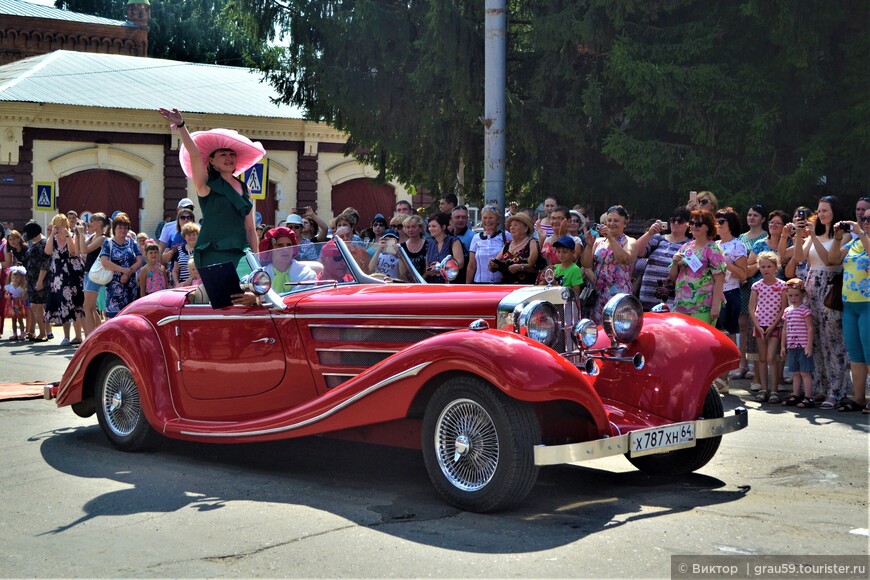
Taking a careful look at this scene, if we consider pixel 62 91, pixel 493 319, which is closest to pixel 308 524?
pixel 493 319

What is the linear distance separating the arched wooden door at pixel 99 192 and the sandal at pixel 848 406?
2372 cm

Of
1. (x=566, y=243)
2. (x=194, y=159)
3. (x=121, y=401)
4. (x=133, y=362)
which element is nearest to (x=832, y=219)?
(x=566, y=243)

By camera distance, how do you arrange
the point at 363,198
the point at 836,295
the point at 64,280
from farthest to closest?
the point at 363,198 < the point at 64,280 < the point at 836,295

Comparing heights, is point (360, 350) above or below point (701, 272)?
below

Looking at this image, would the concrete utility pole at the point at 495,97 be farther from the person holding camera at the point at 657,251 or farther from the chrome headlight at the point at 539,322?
the chrome headlight at the point at 539,322

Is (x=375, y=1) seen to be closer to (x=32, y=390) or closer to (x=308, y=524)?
(x=32, y=390)

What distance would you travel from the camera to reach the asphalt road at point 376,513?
5086mm

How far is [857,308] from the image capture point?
9438 millimetres

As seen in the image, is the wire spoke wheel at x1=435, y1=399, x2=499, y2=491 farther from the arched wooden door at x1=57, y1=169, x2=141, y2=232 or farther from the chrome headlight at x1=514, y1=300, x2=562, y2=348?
the arched wooden door at x1=57, y1=169, x2=141, y2=232

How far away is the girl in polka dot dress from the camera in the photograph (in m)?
10.3

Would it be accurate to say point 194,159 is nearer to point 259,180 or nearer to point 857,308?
point 857,308

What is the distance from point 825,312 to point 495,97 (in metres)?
5.26

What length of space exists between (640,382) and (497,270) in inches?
140

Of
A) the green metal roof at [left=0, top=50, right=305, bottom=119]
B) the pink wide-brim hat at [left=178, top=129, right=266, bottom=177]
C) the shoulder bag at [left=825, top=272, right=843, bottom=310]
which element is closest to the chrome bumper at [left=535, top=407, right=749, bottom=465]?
the pink wide-brim hat at [left=178, top=129, right=266, bottom=177]
